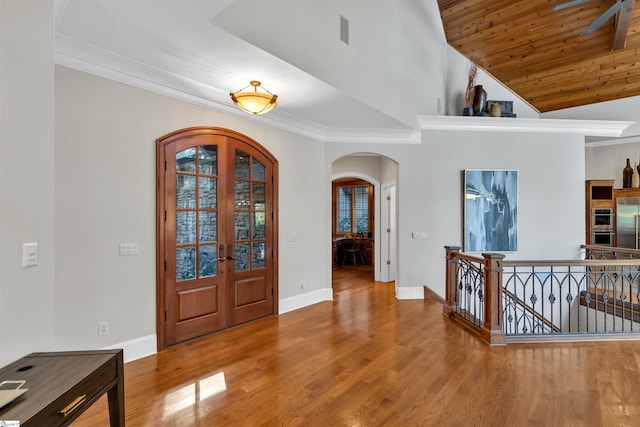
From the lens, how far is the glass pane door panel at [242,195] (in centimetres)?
425

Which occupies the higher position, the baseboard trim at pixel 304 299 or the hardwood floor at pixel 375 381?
the baseboard trim at pixel 304 299

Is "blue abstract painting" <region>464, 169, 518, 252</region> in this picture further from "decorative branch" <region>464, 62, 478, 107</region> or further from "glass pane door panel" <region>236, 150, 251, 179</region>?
"glass pane door panel" <region>236, 150, 251, 179</region>

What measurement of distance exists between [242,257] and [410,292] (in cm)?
296

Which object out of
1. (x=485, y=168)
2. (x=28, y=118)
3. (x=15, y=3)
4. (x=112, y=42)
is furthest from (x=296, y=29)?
(x=485, y=168)

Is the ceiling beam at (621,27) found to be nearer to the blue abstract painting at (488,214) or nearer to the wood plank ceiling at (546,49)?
the wood plank ceiling at (546,49)

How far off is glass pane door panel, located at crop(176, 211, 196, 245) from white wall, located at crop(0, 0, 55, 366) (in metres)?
1.91

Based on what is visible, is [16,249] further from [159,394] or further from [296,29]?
[296,29]

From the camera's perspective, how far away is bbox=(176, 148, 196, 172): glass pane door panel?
3.63 metres

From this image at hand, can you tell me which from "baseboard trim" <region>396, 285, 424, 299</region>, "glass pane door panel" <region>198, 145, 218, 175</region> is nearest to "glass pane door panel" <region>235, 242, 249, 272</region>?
"glass pane door panel" <region>198, 145, 218, 175</region>

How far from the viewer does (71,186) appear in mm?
2832

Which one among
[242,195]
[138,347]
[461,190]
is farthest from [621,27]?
[138,347]

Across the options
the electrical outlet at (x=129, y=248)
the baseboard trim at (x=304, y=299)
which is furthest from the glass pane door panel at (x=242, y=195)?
the baseboard trim at (x=304, y=299)

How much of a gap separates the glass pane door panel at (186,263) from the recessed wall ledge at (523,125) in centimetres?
411

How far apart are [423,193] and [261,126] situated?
2957 millimetres
